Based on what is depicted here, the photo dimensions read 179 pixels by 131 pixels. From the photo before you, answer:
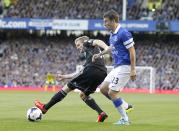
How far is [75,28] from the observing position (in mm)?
47156

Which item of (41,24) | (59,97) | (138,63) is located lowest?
(138,63)

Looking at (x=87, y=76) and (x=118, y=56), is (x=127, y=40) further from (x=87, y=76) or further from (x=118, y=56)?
(x=87, y=76)

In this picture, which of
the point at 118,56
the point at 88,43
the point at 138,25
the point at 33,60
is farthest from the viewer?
the point at 33,60

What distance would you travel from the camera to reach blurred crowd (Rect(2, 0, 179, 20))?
153 ft

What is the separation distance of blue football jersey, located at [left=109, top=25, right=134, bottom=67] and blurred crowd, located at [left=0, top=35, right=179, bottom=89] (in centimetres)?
3071

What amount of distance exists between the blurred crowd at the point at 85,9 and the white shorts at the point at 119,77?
32738mm

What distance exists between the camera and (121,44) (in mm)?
13461

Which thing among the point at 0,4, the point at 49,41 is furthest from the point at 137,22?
the point at 0,4

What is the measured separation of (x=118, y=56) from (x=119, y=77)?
481 mm

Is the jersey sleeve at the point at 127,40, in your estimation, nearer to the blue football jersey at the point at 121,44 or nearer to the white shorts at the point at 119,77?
the blue football jersey at the point at 121,44

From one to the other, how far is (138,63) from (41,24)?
324 inches

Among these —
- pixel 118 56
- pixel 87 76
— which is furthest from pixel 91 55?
pixel 118 56

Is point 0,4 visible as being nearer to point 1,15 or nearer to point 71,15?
point 1,15


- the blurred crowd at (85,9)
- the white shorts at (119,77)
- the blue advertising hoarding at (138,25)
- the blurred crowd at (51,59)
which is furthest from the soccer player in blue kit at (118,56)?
the blurred crowd at (85,9)
